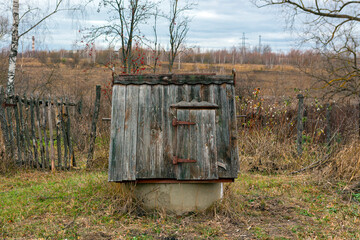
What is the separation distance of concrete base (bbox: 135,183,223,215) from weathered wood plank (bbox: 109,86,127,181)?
520mm

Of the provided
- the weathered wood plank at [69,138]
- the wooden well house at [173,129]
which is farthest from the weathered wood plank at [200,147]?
the weathered wood plank at [69,138]

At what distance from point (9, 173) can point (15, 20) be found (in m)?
5.77

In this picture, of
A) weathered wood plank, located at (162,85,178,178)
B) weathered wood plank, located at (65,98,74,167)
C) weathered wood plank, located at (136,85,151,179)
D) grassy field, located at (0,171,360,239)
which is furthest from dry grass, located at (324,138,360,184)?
weathered wood plank, located at (65,98,74,167)

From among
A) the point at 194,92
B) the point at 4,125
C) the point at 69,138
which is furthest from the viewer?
the point at 69,138

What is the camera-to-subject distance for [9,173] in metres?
8.97

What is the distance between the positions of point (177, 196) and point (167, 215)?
340mm

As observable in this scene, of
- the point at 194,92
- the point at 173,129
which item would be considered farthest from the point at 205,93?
the point at 173,129

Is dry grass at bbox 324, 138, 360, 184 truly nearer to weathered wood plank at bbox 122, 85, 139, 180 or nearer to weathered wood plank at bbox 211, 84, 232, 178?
weathered wood plank at bbox 211, 84, 232, 178

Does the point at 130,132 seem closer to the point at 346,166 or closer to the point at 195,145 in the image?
the point at 195,145

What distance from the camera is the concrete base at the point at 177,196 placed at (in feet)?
19.1

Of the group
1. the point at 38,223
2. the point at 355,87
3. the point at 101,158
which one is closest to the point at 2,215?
the point at 38,223

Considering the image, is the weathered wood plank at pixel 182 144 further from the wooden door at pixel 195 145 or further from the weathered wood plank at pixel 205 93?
the weathered wood plank at pixel 205 93

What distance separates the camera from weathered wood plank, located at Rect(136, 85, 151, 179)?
18.5 feet

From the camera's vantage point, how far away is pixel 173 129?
5.80 metres
